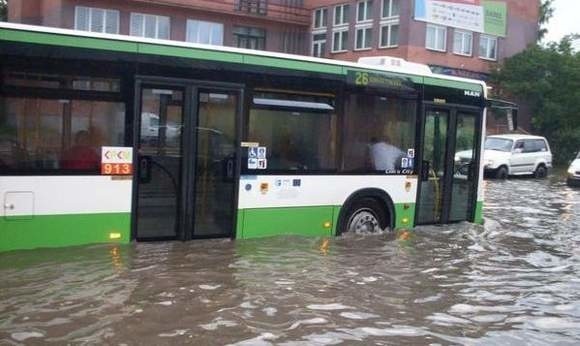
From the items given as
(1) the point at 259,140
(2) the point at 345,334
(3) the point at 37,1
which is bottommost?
(2) the point at 345,334

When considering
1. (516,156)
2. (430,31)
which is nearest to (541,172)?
(516,156)

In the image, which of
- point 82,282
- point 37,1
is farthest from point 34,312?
point 37,1

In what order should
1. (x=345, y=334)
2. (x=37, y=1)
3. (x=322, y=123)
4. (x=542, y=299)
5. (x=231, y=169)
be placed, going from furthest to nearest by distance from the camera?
(x=37, y=1), (x=322, y=123), (x=231, y=169), (x=542, y=299), (x=345, y=334)

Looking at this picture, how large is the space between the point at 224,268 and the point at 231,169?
1443 mm

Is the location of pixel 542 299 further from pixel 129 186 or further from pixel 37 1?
pixel 37 1

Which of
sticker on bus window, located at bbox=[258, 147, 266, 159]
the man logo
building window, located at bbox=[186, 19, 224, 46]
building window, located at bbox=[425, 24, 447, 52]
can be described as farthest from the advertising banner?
sticker on bus window, located at bbox=[258, 147, 266, 159]

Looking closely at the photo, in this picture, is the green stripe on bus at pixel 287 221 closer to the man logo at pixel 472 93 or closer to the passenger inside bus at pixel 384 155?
the passenger inside bus at pixel 384 155

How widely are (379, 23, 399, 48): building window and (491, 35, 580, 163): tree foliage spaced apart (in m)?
7.56

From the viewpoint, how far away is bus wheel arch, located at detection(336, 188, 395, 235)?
33.7ft

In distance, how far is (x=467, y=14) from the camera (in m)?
44.2

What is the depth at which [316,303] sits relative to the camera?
22.8 feet

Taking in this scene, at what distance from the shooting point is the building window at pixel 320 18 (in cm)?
5006

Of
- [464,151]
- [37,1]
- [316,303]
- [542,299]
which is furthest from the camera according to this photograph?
[37,1]

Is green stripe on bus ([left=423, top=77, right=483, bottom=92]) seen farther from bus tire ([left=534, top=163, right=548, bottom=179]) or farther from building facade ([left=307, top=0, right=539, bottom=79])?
building facade ([left=307, top=0, right=539, bottom=79])
